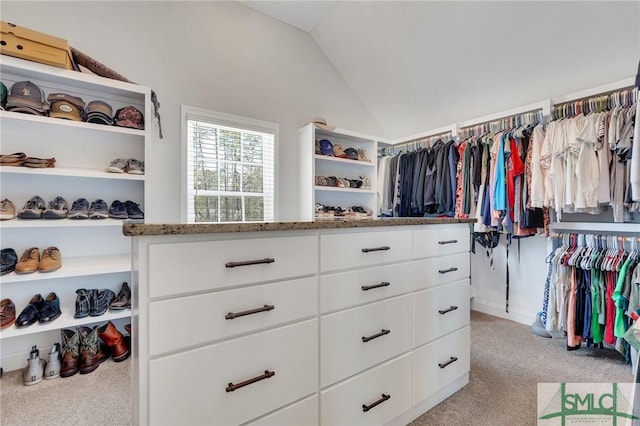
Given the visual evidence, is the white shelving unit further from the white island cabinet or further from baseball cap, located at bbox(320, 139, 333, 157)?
the white island cabinet

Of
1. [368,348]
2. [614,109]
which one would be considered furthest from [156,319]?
[614,109]

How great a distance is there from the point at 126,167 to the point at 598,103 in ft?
11.7

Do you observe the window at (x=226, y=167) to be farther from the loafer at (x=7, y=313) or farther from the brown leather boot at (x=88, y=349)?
the loafer at (x=7, y=313)

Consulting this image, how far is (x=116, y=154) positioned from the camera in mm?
2301

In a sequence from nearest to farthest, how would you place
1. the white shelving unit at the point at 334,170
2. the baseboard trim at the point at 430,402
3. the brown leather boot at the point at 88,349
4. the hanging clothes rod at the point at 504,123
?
1. the baseboard trim at the point at 430,402
2. the brown leather boot at the point at 88,349
3. the hanging clothes rod at the point at 504,123
4. the white shelving unit at the point at 334,170

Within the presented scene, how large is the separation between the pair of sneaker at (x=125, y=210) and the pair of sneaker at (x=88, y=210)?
0.14 feet

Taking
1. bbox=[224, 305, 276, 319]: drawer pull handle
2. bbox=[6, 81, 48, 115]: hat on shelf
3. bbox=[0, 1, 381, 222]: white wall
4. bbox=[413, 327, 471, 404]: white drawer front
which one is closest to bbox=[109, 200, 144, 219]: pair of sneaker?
bbox=[0, 1, 381, 222]: white wall

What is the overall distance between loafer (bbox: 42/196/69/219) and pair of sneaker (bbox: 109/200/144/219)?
252 mm

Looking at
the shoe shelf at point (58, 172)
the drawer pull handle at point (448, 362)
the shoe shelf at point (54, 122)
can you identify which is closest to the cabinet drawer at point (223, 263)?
the drawer pull handle at point (448, 362)

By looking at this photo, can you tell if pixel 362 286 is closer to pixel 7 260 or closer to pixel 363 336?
pixel 363 336

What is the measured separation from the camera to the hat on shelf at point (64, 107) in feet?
6.19

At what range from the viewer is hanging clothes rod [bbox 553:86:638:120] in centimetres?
205

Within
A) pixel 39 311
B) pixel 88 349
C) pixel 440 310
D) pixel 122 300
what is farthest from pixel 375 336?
pixel 39 311

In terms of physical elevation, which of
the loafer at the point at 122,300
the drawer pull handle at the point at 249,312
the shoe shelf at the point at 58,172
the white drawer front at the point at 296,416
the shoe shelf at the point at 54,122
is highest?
the shoe shelf at the point at 54,122
